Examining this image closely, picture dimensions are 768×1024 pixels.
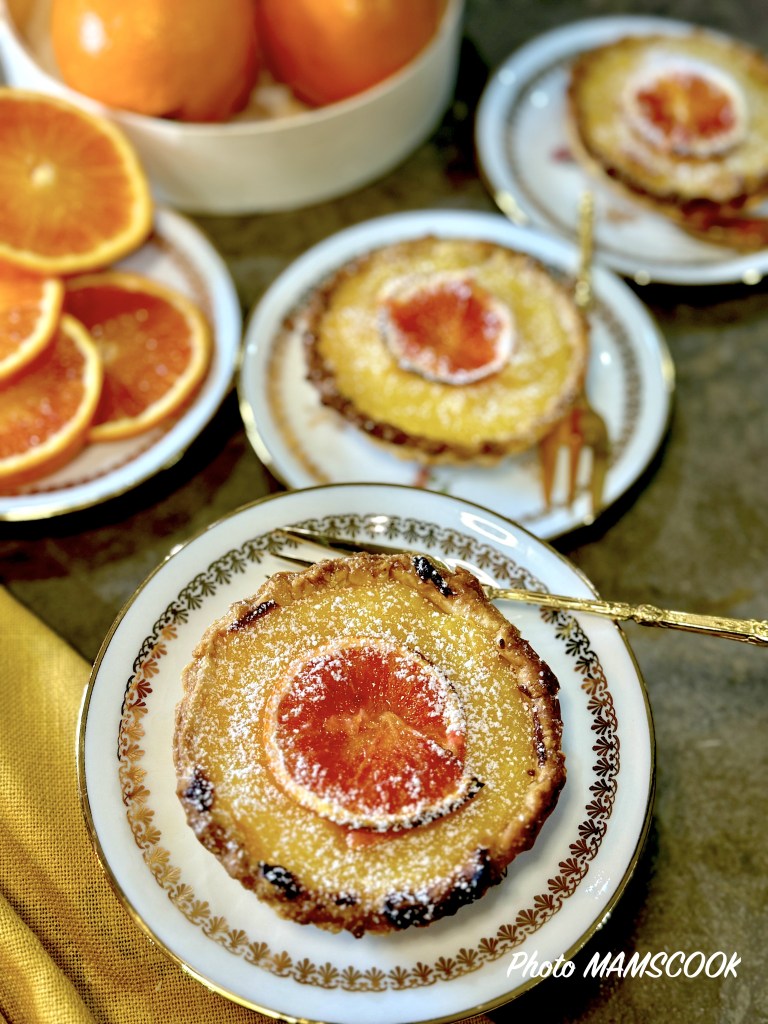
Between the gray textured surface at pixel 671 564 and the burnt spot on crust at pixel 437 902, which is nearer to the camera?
the burnt spot on crust at pixel 437 902

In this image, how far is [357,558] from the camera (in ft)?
5.25

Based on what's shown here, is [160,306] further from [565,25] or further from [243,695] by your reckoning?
[565,25]

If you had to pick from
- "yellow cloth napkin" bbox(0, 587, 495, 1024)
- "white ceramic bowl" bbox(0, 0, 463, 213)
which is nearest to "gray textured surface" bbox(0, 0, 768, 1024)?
"white ceramic bowl" bbox(0, 0, 463, 213)

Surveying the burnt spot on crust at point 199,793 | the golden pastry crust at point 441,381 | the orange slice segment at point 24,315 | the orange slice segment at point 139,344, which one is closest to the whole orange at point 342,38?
the golden pastry crust at point 441,381

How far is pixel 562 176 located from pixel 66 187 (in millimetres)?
1288

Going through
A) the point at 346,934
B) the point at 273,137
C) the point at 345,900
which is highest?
the point at 273,137

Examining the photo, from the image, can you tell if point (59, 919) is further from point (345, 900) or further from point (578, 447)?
point (578, 447)

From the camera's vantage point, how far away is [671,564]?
2.08m

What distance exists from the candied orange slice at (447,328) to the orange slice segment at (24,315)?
72cm

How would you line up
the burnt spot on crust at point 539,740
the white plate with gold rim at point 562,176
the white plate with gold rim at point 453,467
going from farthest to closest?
1. the white plate with gold rim at point 562,176
2. the white plate with gold rim at point 453,467
3. the burnt spot on crust at point 539,740

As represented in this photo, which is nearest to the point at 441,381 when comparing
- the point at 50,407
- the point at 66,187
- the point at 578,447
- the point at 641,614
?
the point at 578,447

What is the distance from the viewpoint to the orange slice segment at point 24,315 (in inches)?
75.6

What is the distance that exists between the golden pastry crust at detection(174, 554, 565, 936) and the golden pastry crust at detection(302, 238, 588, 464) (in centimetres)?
47

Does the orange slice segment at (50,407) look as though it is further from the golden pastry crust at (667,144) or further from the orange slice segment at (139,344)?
the golden pastry crust at (667,144)
